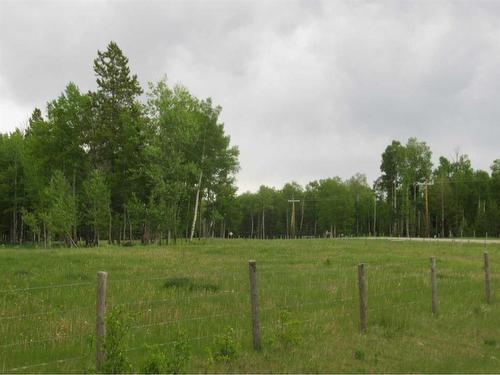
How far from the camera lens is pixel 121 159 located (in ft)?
171

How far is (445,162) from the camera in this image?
355 feet

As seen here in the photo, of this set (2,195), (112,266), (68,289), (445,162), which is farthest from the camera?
(445,162)

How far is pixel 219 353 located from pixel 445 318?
23.1 feet

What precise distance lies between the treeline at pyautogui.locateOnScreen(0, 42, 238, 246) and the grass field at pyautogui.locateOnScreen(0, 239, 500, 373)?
1042 inches

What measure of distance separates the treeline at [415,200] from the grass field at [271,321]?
65.9 meters

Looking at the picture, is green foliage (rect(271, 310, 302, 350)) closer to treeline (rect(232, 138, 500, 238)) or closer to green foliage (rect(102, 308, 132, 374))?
green foliage (rect(102, 308, 132, 374))

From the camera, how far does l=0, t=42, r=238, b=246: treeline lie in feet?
148

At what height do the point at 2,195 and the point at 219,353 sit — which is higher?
the point at 2,195

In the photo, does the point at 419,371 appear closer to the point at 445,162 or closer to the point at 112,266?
the point at 112,266

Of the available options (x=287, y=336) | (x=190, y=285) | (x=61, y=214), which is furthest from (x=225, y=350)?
(x=61, y=214)

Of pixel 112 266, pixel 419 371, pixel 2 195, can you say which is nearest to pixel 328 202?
pixel 2 195

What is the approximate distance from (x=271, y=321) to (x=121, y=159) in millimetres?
44308

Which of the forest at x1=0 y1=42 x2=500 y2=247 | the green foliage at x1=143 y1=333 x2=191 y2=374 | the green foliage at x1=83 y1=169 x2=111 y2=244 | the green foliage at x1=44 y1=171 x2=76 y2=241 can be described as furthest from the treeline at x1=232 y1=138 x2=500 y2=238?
the green foliage at x1=143 y1=333 x2=191 y2=374

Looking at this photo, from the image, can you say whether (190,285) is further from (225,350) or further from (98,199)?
(98,199)
